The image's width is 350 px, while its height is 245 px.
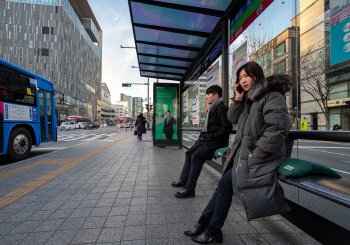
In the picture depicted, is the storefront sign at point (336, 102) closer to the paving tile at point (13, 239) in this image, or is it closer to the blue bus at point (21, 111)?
the paving tile at point (13, 239)

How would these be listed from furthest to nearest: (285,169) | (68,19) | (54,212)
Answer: (68,19)
(54,212)
(285,169)

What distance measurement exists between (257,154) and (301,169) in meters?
0.42

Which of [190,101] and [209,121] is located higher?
[190,101]

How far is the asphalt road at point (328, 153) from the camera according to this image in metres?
1.70

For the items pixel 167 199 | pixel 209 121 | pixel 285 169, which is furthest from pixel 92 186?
pixel 285 169

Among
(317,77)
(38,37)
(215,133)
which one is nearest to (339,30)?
(317,77)

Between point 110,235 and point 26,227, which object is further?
point 26,227

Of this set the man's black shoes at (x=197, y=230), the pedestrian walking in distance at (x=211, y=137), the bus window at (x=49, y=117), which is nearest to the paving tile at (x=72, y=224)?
the man's black shoes at (x=197, y=230)

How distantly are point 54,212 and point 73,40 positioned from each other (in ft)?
220

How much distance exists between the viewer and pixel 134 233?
6.77 ft

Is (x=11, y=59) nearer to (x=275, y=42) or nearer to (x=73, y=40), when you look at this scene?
(x=73, y=40)

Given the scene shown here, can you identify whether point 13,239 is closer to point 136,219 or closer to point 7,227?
point 7,227

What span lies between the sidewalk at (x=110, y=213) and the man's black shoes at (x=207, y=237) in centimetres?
9

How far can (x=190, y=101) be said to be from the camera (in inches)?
289
